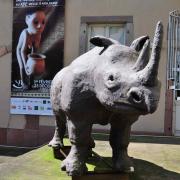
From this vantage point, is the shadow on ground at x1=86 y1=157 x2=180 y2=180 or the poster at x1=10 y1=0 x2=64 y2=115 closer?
the shadow on ground at x1=86 y1=157 x2=180 y2=180

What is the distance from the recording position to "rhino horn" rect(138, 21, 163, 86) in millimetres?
2203

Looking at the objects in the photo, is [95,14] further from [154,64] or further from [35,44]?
[154,64]

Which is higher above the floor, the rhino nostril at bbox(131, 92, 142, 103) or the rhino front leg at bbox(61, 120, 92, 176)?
the rhino nostril at bbox(131, 92, 142, 103)

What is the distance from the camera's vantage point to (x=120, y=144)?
306 cm

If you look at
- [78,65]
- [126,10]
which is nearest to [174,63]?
[126,10]

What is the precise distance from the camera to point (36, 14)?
293 inches

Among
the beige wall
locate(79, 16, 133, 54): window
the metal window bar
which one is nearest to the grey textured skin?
the metal window bar

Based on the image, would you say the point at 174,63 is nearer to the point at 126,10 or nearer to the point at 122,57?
the point at 126,10

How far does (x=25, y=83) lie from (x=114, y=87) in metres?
5.20

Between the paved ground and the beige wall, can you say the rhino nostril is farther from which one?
the beige wall

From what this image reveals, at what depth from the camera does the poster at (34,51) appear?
7336 mm

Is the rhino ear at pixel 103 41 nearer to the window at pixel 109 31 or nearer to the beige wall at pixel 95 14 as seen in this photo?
the beige wall at pixel 95 14

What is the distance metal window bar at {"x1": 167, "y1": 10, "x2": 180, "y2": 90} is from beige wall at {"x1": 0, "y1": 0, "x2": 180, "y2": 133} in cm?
25

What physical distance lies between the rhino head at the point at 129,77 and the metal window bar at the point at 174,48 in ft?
12.3
